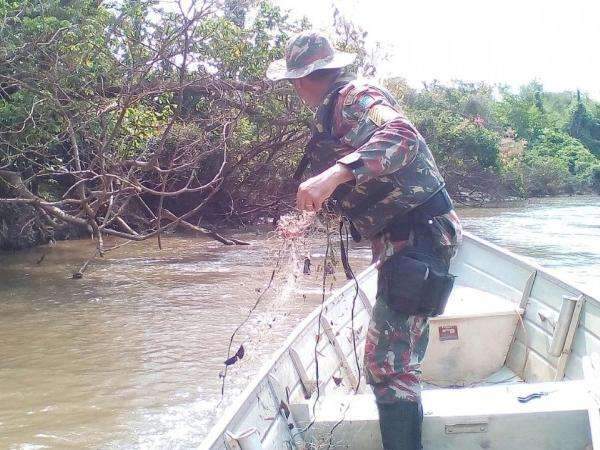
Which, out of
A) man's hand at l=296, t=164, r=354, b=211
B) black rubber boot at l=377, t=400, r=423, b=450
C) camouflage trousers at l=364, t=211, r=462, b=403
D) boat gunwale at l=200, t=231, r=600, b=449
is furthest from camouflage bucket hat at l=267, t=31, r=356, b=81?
black rubber boot at l=377, t=400, r=423, b=450

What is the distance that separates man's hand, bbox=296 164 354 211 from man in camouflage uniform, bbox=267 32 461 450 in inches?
5.3

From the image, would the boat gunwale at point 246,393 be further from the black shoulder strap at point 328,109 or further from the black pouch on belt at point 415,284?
the black shoulder strap at point 328,109

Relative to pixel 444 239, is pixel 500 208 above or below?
below

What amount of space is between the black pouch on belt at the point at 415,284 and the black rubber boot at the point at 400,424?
36 centimetres

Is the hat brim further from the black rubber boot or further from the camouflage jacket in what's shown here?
the black rubber boot

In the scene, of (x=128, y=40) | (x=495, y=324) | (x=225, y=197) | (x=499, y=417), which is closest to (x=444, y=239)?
(x=499, y=417)

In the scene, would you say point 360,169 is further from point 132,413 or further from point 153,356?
point 153,356

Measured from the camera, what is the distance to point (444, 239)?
8.09 ft

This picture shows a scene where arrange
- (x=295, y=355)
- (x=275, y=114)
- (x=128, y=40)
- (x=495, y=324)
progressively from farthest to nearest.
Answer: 1. (x=275, y=114)
2. (x=128, y=40)
3. (x=495, y=324)
4. (x=295, y=355)

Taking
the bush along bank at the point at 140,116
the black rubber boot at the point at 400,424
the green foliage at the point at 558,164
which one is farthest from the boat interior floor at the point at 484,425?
the green foliage at the point at 558,164

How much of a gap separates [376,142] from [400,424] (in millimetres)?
1070

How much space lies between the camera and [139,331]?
7461mm

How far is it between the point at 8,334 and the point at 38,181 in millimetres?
6277

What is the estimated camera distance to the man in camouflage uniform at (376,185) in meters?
2.37
